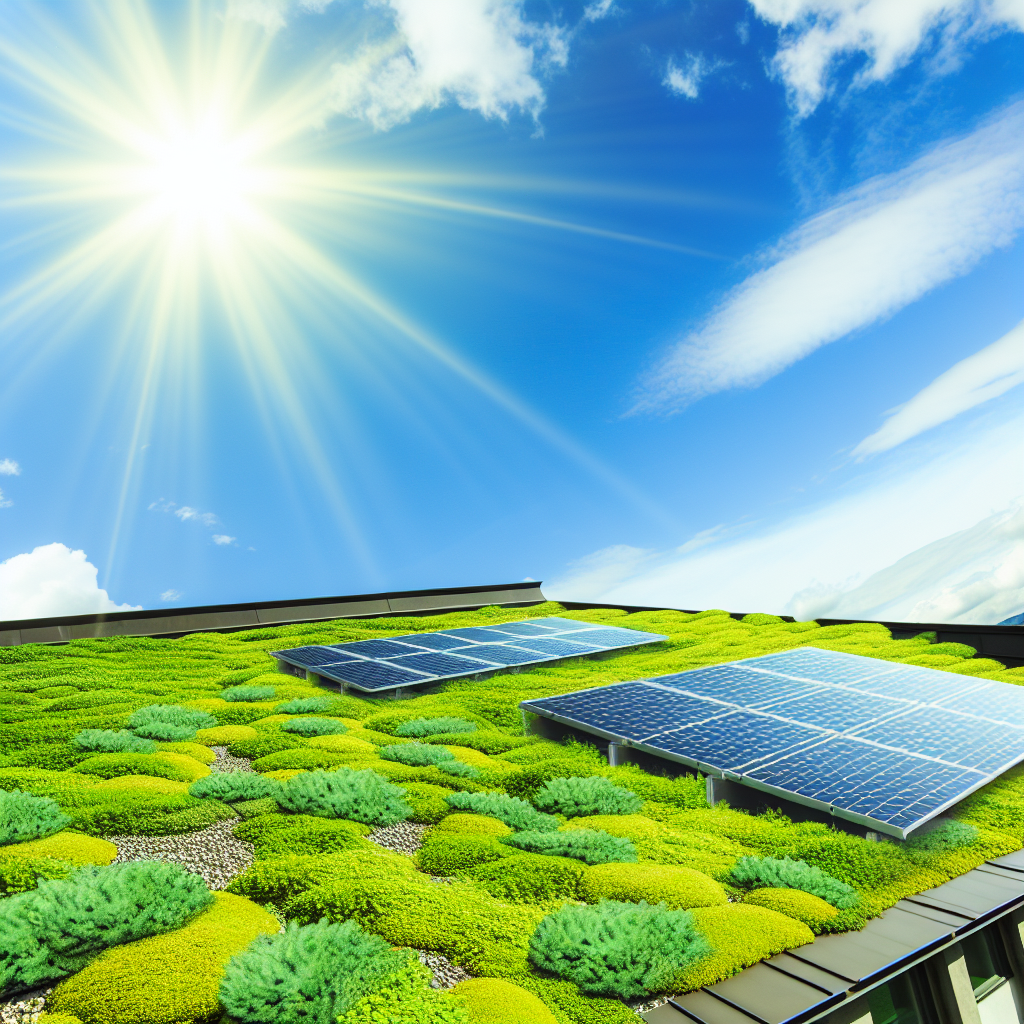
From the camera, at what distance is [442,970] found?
19.3ft

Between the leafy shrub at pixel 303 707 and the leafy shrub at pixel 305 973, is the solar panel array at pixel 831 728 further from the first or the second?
the leafy shrub at pixel 305 973

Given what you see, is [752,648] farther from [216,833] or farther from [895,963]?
[216,833]

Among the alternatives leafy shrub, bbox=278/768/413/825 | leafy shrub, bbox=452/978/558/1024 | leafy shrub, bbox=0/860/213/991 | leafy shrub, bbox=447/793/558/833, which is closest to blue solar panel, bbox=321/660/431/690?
leafy shrub, bbox=278/768/413/825

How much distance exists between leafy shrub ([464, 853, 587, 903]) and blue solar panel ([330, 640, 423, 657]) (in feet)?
35.3

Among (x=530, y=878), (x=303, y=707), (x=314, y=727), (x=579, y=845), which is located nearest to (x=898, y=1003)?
(x=579, y=845)

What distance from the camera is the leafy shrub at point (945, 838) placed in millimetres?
9141

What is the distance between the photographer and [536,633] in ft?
72.1

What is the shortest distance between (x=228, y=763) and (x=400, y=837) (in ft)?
12.6

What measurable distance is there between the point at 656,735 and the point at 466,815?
3.63 metres

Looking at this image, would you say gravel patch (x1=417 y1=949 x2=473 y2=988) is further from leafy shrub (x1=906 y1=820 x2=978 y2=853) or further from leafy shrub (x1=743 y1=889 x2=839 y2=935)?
leafy shrub (x1=906 y1=820 x2=978 y2=853)

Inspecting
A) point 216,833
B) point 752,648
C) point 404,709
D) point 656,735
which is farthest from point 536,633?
point 216,833

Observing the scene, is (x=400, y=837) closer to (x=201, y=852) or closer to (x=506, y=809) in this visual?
(x=506, y=809)

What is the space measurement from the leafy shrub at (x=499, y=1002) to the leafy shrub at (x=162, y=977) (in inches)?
73.9

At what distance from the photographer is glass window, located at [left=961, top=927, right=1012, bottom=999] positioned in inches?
326
